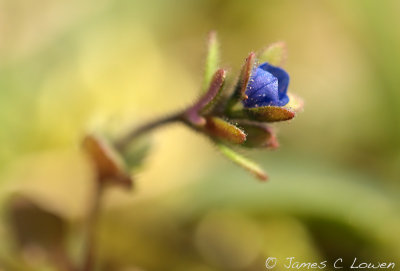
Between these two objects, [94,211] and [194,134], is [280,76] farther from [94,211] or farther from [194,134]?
[194,134]

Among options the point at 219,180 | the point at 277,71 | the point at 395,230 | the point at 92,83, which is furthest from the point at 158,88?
the point at 277,71

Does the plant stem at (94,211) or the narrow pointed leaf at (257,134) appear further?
the plant stem at (94,211)

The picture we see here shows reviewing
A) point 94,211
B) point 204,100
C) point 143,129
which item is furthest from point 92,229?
point 204,100

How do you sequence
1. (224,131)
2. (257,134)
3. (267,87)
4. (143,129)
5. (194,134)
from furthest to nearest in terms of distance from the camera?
(194,134)
(143,129)
(257,134)
(224,131)
(267,87)

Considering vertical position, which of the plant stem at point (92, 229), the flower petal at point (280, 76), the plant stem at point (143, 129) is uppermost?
the flower petal at point (280, 76)

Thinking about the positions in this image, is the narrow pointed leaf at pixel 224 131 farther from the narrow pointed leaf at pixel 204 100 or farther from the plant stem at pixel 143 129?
the plant stem at pixel 143 129

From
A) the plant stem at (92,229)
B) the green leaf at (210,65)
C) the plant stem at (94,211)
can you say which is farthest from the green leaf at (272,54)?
the plant stem at (92,229)

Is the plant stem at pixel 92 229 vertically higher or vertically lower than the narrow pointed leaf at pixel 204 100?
lower
